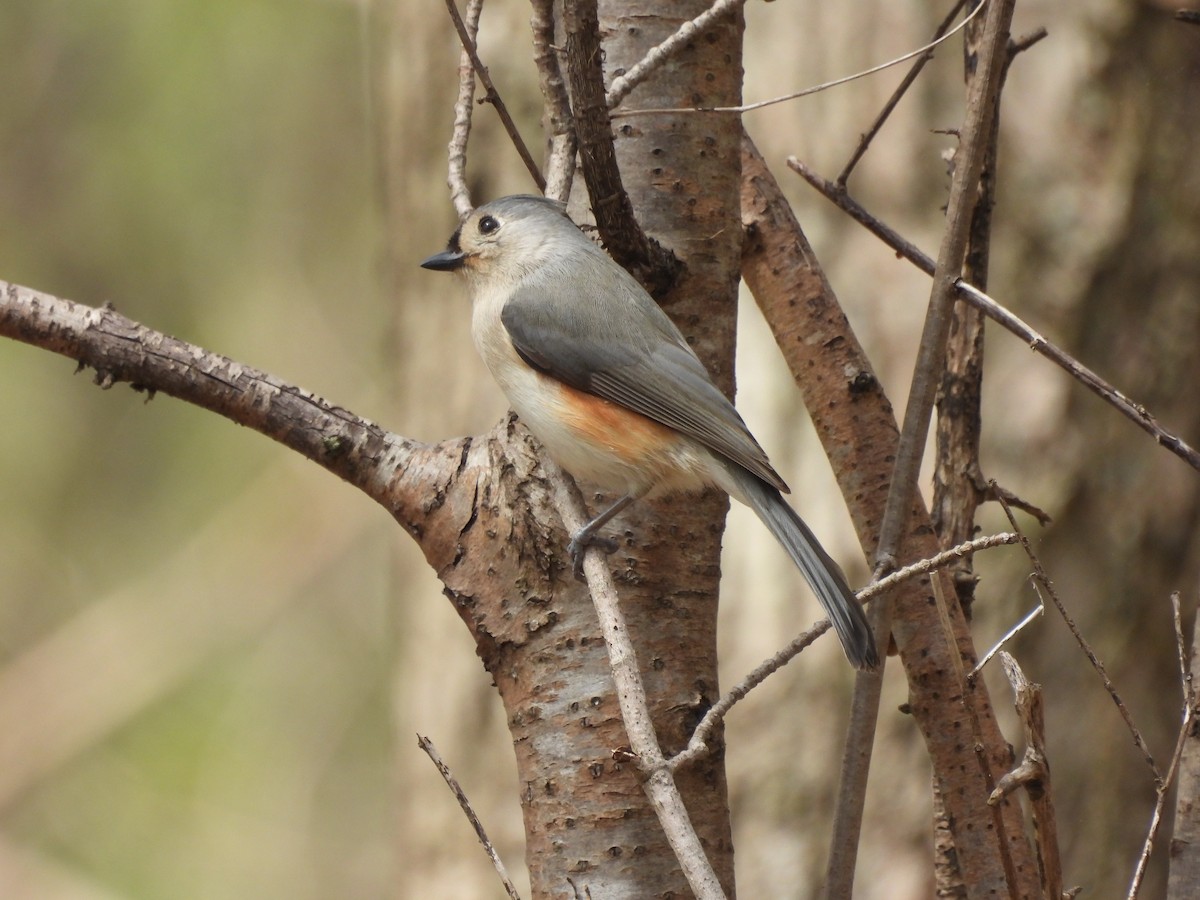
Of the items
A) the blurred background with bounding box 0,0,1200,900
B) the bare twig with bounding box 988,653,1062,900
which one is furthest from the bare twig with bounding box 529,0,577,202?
the blurred background with bounding box 0,0,1200,900

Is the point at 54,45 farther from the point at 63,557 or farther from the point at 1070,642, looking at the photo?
the point at 1070,642

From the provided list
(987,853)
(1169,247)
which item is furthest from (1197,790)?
(1169,247)

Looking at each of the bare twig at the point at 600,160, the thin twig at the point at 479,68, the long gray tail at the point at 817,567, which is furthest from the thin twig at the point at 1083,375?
the thin twig at the point at 479,68

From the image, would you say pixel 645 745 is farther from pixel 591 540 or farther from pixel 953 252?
pixel 953 252

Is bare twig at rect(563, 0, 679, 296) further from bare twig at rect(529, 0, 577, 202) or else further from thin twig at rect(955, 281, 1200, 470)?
thin twig at rect(955, 281, 1200, 470)

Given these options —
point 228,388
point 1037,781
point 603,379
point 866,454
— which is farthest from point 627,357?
point 1037,781

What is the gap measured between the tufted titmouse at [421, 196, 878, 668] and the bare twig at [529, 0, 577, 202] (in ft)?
0.16

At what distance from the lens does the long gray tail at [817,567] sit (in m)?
1.77

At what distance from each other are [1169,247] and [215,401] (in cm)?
272

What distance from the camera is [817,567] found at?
2.01 metres

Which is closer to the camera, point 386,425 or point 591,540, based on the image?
point 591,540

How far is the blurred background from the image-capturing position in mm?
3416

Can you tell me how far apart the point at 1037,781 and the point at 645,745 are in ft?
1.46

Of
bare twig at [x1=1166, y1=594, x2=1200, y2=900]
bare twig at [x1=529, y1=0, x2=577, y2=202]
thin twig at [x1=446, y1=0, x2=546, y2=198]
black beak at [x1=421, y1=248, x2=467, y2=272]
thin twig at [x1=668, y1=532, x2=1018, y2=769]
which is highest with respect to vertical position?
black beak at [x1=421, y1=248, x2=467, y2=272]
